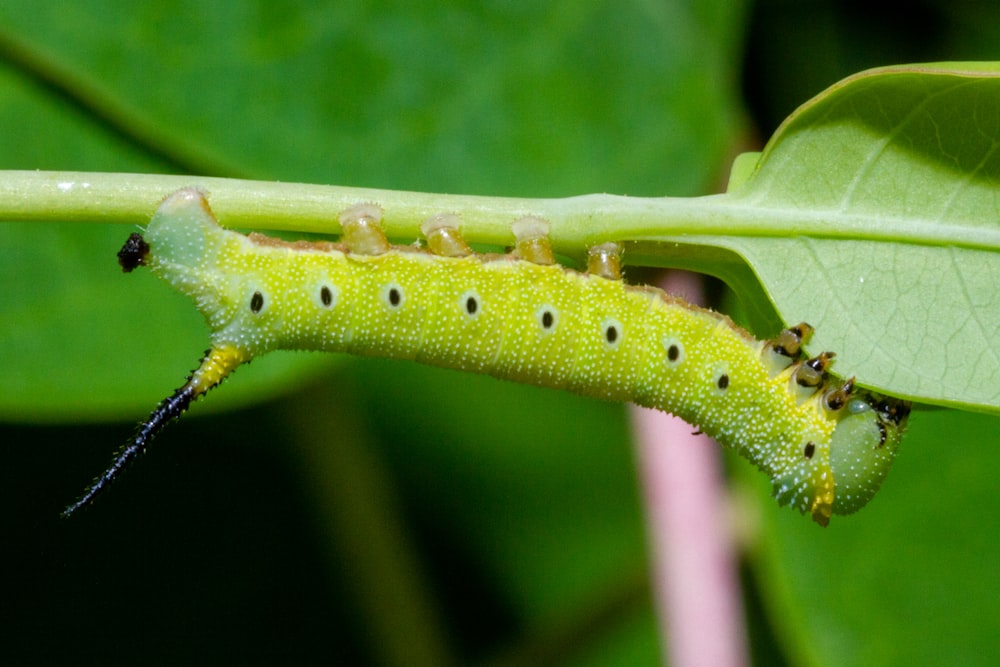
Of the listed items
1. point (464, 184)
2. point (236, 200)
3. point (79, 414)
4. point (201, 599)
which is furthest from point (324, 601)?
point (236, 200)

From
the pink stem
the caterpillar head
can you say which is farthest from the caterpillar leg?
the pink stem

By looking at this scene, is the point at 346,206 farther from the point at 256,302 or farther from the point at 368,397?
the point at 368,397

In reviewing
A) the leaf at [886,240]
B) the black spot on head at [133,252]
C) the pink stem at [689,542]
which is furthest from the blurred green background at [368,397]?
the leaf at [886,240]

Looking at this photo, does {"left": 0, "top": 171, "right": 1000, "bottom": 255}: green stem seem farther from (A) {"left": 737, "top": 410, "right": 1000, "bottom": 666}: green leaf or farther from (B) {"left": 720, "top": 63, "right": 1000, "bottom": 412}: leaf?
(A) {"left": 737, "top": 410, "right": 1000, "bottom": 666}: green leaf

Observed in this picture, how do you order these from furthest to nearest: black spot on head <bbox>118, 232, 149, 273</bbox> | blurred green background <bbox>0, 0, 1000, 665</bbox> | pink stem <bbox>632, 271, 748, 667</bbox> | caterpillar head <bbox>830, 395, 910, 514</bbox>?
pink stem <bbox>632, 271, 748, 667</bbox> → blurred green background <bbox>0, 0, 1000, 665</bbox> → caterpillar head <bbox>830, 395, 910, 514</bbox> → black spot on head <bbox>118, 232, 149, 273</bbox>

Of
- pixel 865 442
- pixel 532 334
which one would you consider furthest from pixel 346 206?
pixel 865 442

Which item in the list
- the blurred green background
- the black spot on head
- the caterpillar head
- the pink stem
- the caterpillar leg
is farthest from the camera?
the pink stem

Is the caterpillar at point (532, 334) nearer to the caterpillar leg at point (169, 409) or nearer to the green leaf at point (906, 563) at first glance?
the caterpillar leg at point (169, 409)

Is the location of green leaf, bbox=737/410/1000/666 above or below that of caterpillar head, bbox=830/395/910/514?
below
